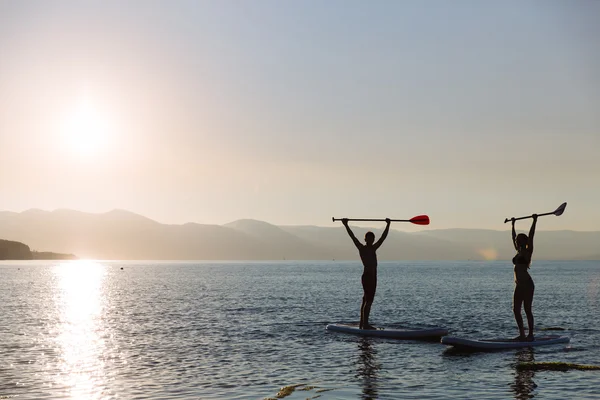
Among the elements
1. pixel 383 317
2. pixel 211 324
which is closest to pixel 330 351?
pixel 211 324

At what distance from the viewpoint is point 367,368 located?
765 inches

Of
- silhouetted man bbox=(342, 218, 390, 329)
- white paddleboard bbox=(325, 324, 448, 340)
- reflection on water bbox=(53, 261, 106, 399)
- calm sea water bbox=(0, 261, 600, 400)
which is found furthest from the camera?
white paddleboard bbox=(325, 324, 448, 340)

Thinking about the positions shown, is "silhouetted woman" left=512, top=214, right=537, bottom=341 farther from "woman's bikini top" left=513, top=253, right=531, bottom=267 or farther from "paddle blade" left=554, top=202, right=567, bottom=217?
"paddle blade" left=554, top=202, right=567, bottom=217

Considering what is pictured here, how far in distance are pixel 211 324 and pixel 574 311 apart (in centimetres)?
2718

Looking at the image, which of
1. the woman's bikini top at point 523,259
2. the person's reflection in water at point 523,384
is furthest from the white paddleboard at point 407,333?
the woman's bikini top at point 523,259

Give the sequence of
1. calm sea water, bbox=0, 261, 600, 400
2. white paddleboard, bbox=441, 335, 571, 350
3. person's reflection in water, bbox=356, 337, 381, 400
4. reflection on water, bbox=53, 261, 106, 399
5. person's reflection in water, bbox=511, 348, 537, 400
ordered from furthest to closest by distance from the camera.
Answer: white paddleboard, bbox=441, 335, 571, 350
reflection on water, bbox=53, 261, 106, 399
calm sea water, bbox=0, 261, 600, 400
person's reflection in water, bbox=356, 337, 381, 400
person's reflection in water, bbox=511, 348, 537, 400

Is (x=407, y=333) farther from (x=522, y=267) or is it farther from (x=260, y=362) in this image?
(x=260, y=362)

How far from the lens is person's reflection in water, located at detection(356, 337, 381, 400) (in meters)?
16.1

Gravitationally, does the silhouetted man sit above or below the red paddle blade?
below

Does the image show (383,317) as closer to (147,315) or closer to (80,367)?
(147,315)

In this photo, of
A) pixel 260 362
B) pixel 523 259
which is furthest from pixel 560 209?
pixel 260 362

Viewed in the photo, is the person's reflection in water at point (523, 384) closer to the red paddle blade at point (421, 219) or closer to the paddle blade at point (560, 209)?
the paddle blade at point (560, 209)

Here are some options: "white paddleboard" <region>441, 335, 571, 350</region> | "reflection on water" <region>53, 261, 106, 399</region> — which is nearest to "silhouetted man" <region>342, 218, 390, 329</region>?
"white paddleboard" <region>441, 335, 571, 350</region>

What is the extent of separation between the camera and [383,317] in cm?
4009
